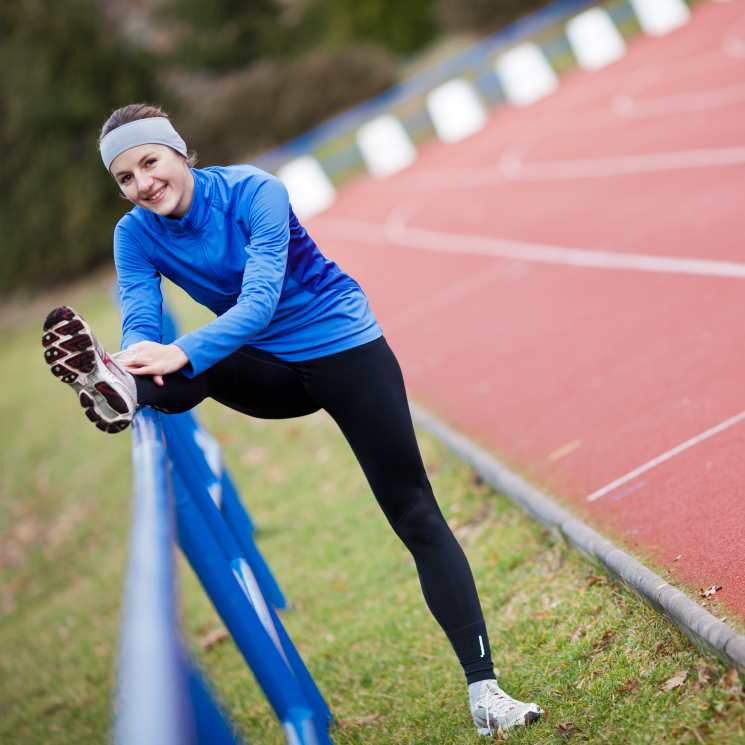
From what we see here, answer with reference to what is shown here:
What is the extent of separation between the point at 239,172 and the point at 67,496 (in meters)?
9.25

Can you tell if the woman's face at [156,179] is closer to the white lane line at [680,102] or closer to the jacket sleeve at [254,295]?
the jacket sleeve at [254,295]

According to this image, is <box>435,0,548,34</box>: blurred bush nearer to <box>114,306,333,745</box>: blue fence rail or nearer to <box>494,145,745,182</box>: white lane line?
<box>494,145,745,182</box>: white lane line

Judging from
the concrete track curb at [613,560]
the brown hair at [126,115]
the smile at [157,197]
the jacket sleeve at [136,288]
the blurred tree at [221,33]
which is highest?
the blurred tree at [221,33]

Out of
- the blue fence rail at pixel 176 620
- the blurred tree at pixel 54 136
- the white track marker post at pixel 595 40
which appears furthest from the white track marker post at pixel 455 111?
the blue fence rail at pixel 176 620

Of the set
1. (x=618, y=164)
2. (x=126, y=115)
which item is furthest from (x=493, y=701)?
(x=618, y=164)

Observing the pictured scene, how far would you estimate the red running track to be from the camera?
5.54 metres

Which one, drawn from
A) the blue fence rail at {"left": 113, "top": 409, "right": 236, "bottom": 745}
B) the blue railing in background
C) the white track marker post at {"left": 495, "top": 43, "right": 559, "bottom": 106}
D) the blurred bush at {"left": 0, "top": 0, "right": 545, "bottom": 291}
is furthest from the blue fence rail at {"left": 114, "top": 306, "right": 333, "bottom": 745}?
the blurred bush at {"left": 0, "top": 0, "right": 545, "bottom": 291}

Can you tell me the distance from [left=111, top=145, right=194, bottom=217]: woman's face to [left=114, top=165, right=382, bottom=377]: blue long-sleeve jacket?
0.04 meters

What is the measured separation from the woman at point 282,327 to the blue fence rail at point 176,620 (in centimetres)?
39

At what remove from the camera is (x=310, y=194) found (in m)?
23.8

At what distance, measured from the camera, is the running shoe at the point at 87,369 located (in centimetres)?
326

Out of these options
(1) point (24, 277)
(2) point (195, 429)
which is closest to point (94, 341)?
(2) point (195, 429)

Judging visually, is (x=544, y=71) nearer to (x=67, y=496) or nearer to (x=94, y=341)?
(x=67, y=496)

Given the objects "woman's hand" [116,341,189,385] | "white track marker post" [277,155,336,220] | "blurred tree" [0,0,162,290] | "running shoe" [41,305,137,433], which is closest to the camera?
"running shoe" [41,305,137,433]
